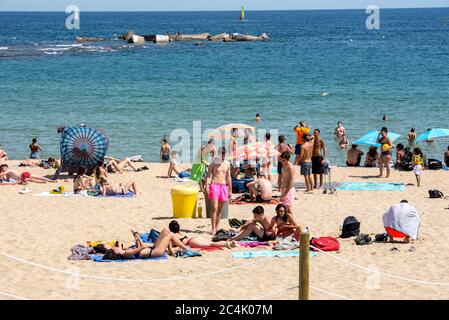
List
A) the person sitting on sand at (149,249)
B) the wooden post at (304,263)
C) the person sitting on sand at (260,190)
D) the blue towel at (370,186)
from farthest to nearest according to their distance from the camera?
the blue towel at (370,186)
the person sitting on sand at (260,190)
the person sitting on sand at (149,249)
the wooden post at (304,263)

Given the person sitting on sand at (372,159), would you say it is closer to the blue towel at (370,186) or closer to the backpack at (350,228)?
the blue towel at (370,186)

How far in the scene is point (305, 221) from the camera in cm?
1466

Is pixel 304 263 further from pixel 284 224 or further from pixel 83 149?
pixel 83 149

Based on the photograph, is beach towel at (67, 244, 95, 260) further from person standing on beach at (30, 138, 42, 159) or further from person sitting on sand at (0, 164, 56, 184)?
person standing on beach at (30, 138, 42, 159)

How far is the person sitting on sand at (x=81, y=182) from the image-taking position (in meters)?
17.3

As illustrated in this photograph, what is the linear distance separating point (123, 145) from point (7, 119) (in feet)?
23.7

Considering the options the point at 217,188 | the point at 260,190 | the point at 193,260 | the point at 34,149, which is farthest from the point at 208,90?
the point at 193,260

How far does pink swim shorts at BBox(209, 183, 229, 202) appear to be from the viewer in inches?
546

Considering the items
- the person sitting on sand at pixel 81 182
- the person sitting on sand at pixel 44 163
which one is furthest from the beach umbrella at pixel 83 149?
the person sitting on sand at pixel 81 182

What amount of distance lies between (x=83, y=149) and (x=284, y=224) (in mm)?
7880

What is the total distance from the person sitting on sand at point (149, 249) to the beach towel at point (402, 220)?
124 inches

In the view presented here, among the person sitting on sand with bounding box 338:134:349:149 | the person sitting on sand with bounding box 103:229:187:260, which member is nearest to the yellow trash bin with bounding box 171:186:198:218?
the person sitting on sand with bounding box 103:229:187:260

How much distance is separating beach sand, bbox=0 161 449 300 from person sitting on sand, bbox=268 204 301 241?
78cm

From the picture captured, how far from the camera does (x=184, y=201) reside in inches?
590
